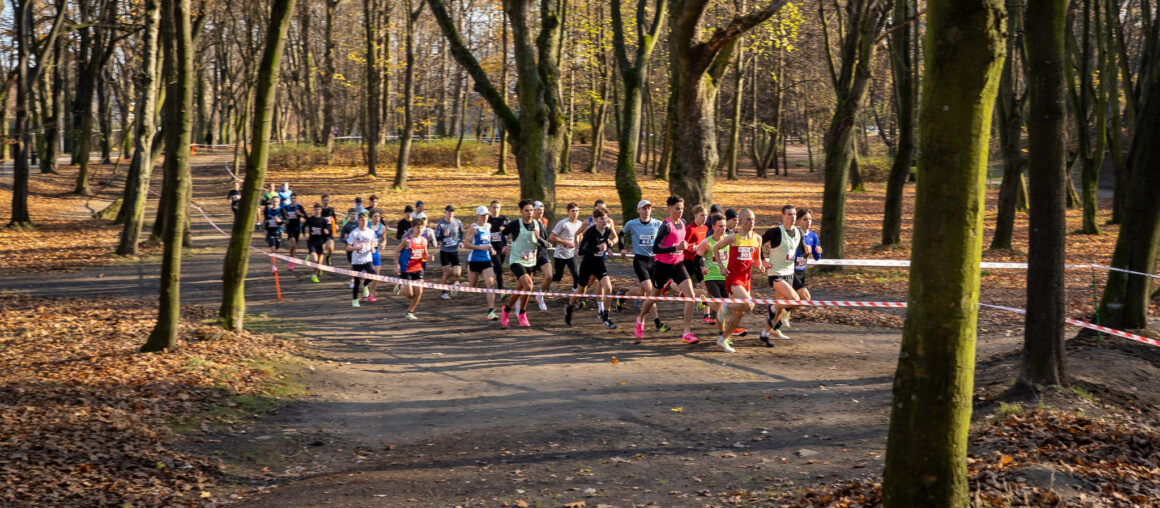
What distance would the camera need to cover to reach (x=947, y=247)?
479 cm

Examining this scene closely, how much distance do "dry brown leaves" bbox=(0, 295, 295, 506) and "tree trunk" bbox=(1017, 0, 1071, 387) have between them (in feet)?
24.4

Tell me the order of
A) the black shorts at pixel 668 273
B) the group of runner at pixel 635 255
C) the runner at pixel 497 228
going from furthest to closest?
the runner at pixel 497 228 < the black shorts at pixel 668 273 < the group of runner at pixel 635 255

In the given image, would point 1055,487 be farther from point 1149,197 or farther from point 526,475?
point 1149,197

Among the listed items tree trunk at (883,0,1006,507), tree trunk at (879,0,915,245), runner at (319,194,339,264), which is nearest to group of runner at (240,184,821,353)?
runner at (319,194,339,264)

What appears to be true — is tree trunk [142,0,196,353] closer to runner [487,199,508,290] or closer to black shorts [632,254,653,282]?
runner [487,199,508,290]

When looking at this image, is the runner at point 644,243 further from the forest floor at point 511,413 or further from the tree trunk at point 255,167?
the tree trunk at point 255,167

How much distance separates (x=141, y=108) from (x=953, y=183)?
18917mm

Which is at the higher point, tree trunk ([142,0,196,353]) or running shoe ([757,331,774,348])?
tree trunk ([142,0,196,353])

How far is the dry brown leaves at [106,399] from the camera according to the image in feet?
22.1

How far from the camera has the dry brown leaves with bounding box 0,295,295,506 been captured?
265 inches

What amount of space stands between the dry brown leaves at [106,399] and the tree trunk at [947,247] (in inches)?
206

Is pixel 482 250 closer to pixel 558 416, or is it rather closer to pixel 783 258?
pixel 783 258

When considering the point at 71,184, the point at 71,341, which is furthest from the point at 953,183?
the point at 71,184

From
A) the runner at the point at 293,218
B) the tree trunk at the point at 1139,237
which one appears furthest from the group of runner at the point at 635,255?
the tree trunk at the point at 1139,237
